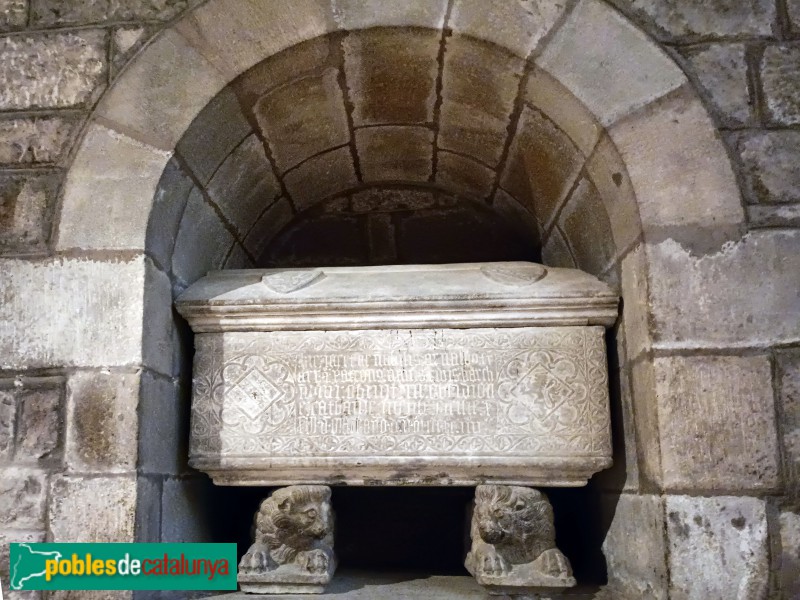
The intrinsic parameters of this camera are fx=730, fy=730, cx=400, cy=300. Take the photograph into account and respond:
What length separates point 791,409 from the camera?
192 centimetres

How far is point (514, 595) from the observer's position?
2.17m

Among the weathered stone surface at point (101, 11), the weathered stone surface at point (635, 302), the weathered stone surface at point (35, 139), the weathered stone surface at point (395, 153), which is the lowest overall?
the weathered stone surface at point (635, 302)

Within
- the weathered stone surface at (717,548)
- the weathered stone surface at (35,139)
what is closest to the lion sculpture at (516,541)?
the weathered stone surface at (717,548)

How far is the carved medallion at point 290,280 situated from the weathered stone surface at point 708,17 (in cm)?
128

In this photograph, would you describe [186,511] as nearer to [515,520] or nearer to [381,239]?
[515,520]

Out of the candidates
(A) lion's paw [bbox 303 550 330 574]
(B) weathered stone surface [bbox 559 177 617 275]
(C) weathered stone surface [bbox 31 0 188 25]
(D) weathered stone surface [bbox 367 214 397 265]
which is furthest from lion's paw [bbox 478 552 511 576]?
(C) weathered stone surface [bbox 31 0 188 25]

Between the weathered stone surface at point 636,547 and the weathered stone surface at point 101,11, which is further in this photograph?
the weathered stone surface at point 101,11

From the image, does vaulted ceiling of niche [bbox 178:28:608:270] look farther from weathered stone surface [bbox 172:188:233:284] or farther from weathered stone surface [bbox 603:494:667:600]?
weathered stone surface [bbox 603:494:667:600]

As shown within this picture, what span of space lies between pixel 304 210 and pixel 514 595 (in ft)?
5.82

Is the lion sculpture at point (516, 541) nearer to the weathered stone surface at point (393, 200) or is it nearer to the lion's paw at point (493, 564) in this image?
the lion's paw at point (493, 564)

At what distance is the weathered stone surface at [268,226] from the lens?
295 cm

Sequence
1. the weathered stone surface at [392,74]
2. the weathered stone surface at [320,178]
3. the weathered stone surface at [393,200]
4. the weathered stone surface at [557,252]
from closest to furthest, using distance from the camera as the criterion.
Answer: the weathered stone surface at [392,74] → the weathered stone surface at [557,252] → the weathered stone surface at [320,178] → the weathered stone surface at [393,200]

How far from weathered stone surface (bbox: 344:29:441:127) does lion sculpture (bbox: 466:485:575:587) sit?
1.32 metres

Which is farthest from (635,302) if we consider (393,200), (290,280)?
(393,200)
